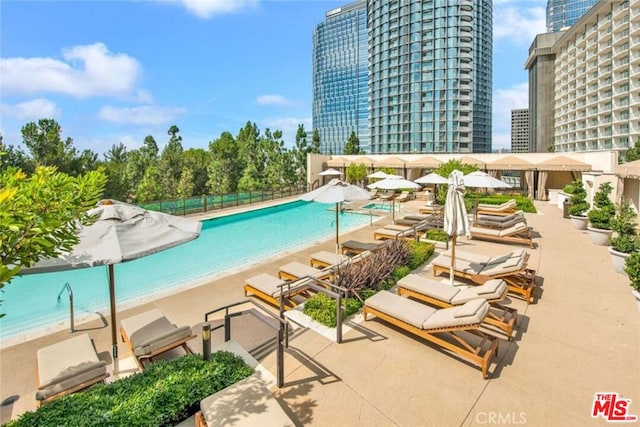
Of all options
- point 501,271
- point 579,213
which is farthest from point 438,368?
point 579,213

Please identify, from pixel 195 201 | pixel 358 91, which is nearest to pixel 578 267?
pixel 195 201

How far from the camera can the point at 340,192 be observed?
8688mm

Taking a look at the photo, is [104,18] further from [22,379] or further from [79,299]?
[22,379]

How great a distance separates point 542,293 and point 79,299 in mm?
9979

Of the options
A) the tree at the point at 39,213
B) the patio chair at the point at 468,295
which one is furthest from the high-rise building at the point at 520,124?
the tree at the point at 39,213

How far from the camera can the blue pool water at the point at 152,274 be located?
6656 mm

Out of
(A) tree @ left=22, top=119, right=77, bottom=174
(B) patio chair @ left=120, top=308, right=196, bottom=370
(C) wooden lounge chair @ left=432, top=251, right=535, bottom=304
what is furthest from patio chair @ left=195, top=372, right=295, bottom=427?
(A) tree @ left=22, top=119, right=77, bottom=174

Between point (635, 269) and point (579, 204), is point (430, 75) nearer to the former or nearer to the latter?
point (579, 204)

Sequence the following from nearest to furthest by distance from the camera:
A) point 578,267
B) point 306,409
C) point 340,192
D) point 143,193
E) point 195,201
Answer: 1. point 306,409
2. point 578,267
3. point 340,192
4. point 195,201
5. point 143,193

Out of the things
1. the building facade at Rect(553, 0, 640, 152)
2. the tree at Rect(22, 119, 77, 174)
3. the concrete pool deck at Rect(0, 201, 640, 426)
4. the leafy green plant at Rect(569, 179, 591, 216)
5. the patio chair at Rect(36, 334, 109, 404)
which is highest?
the building facade at Rect(553, 0, 640, 152)

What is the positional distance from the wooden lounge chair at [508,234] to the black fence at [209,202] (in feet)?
46.6

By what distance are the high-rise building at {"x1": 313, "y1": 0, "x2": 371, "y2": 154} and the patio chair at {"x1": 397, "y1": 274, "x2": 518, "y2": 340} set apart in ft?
309

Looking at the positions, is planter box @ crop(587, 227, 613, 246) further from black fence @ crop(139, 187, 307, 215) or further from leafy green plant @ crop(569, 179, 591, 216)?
black fence @ crop(139, 187, 307, 215)

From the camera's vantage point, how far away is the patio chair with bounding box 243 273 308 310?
588 centimetres
